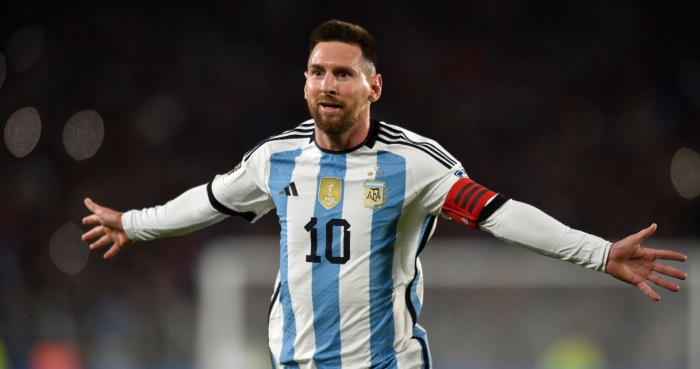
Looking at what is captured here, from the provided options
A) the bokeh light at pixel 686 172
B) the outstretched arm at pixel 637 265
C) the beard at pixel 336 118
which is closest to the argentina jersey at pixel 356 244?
the beard at pixel 336 118

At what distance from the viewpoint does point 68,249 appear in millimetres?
9453

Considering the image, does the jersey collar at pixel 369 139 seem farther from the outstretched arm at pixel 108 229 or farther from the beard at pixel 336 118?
the outstretched arm at pixel 108 229

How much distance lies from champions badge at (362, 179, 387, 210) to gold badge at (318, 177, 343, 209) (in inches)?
3.9

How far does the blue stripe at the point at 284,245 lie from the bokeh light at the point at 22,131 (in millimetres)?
7225

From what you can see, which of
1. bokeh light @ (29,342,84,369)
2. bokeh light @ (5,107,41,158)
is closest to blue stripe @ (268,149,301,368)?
bokeh light @ (29,342,84,369)

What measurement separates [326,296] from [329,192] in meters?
0.40

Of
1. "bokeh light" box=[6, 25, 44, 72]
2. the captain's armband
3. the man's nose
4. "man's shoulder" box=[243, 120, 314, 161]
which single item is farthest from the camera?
"bokeh light" box=[6, 25, 44, 72]

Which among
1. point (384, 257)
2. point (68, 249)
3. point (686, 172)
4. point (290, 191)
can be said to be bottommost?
point (68, 249)

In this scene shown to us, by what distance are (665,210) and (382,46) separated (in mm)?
3936

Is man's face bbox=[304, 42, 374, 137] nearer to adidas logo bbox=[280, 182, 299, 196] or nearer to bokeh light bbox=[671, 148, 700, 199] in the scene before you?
adidas logo bbox=[280, 182, 299, 196]

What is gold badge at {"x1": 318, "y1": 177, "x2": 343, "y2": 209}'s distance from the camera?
10.9ft

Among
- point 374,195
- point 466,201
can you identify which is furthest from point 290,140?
point 466,201

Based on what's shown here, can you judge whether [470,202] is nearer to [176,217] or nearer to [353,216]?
[353,216]

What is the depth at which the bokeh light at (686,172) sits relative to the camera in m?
9.42
